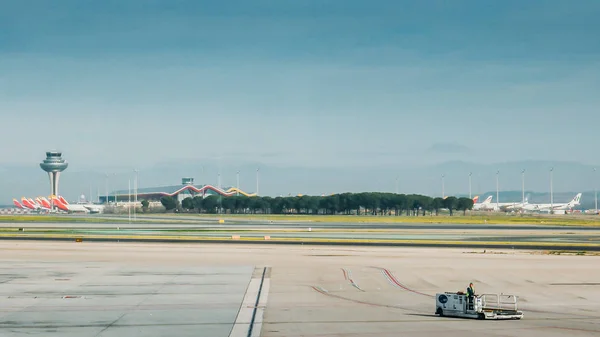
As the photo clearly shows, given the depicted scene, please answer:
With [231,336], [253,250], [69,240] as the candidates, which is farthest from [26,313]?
[69,240]

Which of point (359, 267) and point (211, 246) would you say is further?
point (211, 246)

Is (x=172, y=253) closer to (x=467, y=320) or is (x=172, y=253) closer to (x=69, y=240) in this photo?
(x=69, y=240)

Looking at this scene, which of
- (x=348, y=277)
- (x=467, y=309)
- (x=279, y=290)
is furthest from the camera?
(x=348, y=277)

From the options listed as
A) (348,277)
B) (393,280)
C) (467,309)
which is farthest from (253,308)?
(393,280)

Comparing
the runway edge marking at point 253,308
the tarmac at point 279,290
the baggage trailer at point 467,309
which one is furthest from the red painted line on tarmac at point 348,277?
the baggage trailer at point 467,309

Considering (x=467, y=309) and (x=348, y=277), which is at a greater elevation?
(x=467, y=309)

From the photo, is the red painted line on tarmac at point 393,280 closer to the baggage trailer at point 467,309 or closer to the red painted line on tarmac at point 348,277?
the red painted line on tarmac at point 348,277

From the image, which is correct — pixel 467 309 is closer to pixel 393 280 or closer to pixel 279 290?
pixel 279 290
